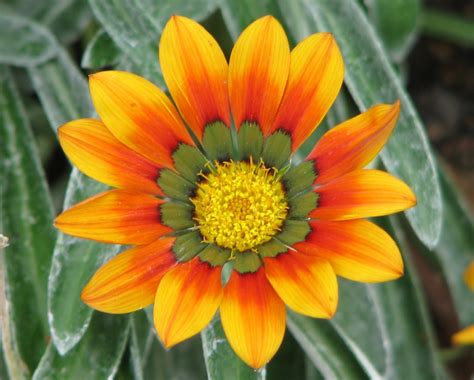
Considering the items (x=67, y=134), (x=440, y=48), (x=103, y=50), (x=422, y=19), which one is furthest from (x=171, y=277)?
(x=440, y=48)

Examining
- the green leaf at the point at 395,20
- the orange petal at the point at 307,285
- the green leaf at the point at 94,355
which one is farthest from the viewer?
the green leaf at the point at 395,20

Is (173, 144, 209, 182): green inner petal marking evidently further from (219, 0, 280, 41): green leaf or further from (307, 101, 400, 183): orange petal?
(219, 0, 280, 41): green leaf

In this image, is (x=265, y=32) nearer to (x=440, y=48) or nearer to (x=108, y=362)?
(x=108, y=362)

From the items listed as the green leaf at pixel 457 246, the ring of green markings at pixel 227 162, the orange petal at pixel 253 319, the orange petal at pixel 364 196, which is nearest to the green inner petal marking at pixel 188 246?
the ring of green markings at pixel 227 162

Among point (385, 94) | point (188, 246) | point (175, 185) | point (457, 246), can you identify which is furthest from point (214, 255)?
point (457, 246)

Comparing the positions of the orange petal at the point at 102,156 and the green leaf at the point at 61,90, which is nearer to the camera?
the orange petal at the point at 102,156

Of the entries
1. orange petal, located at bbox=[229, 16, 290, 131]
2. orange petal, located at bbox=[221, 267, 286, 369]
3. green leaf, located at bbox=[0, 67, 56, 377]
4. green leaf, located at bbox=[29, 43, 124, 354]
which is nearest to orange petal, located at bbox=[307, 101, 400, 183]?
orange petal, located at bbox=[229, 16, 290, 131]

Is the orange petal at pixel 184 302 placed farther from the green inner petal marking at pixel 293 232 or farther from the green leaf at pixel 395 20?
the green leaf at pixel 395 20
